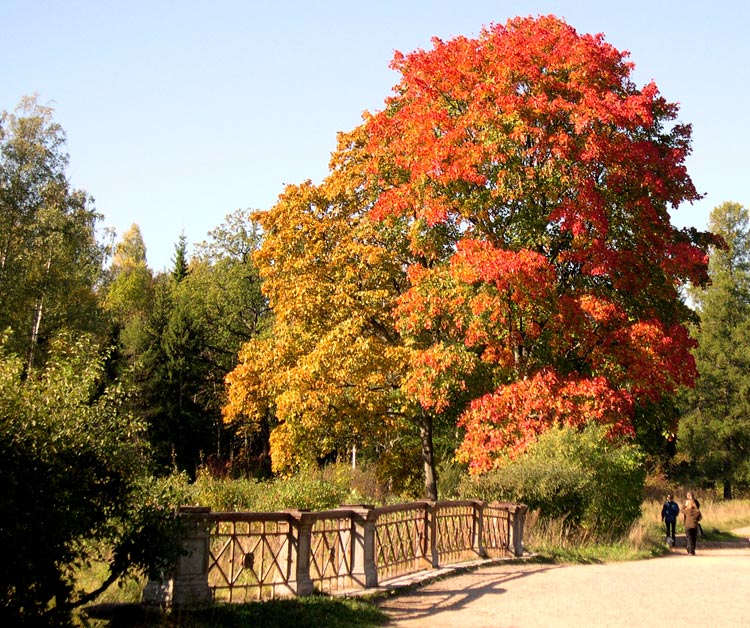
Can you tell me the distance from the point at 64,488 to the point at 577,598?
25.7ft

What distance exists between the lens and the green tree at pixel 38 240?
101ft

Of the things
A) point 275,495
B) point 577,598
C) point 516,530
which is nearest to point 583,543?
point 516,530

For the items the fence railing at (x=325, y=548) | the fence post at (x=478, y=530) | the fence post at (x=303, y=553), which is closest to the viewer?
the fence railing at (x=325, y=548)

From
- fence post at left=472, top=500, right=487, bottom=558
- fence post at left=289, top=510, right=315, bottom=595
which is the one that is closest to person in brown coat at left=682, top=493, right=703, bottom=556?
fence post at left=472, top=500, right=487, bottom=558

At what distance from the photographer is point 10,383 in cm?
805

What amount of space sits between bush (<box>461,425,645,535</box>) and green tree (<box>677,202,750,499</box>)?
96.0ft

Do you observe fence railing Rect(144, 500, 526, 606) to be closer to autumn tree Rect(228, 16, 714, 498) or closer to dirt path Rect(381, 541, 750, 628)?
dirt path Rect(381, 541, 750, 628)

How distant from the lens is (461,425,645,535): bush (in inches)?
760

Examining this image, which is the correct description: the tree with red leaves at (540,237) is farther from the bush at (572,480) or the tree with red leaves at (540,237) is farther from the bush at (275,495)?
the bush at (275,495)

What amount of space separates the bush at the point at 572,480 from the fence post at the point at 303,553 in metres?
9.02

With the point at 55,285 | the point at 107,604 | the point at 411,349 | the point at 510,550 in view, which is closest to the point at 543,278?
the point at 411,349

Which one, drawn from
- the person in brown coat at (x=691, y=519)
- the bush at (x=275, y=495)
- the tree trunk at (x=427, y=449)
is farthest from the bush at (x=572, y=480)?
the tree trunk at (x=427, y=449)

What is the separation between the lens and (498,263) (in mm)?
19797

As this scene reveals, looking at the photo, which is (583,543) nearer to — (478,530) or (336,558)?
(478,530)
